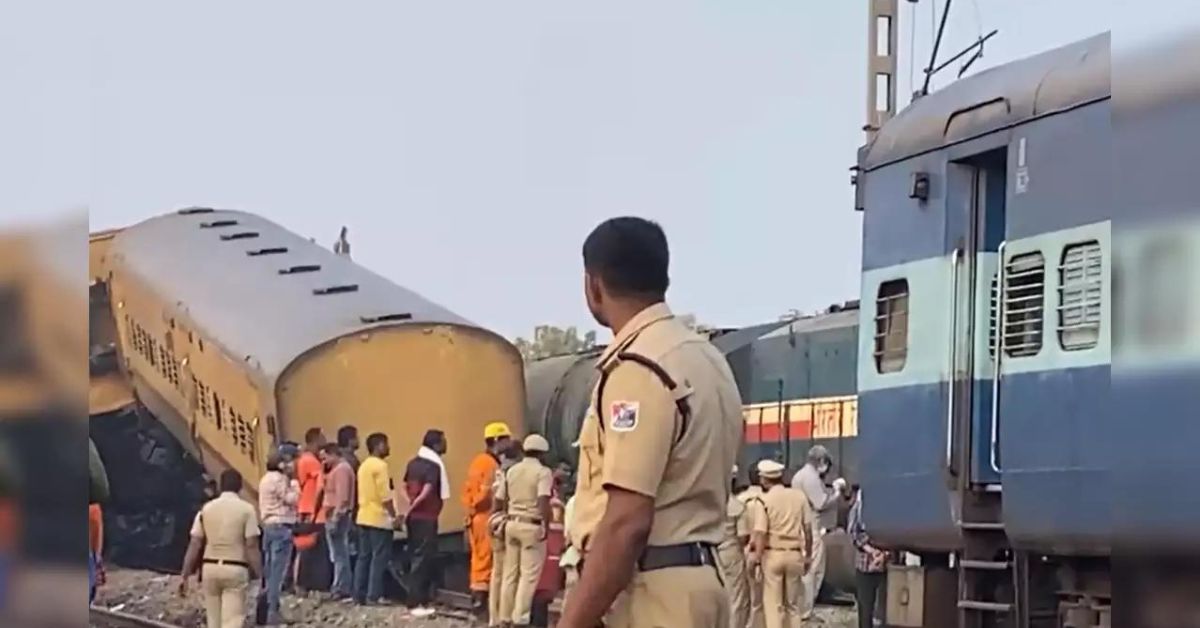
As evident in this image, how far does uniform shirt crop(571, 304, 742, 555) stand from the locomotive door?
5267mm

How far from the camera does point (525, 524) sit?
42.0 feet

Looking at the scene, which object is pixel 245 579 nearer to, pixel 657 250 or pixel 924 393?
pixel 924 393

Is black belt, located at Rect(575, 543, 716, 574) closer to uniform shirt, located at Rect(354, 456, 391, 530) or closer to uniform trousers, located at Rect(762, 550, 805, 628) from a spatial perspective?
uniform trousers, located at Rect(762, 550, 805, 628)

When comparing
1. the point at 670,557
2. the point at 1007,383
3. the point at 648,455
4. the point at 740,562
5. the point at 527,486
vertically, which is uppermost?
the point at 1007,383

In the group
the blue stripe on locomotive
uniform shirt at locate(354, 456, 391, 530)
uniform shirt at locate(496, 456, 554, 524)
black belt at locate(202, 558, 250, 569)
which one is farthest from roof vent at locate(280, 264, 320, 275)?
the blue stripe on locomotive

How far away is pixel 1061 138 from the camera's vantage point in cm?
892

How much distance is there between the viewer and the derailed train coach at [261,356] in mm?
18203

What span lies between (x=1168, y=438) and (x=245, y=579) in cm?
866

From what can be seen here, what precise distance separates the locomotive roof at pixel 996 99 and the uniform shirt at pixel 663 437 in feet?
14.9

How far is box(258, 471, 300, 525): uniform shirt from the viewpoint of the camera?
13961 millimetres

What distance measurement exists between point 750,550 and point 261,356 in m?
7.18

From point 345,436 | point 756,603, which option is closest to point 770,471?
point 756,603

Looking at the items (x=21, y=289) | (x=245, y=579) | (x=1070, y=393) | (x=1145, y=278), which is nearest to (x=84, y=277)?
(x=21, y=289)

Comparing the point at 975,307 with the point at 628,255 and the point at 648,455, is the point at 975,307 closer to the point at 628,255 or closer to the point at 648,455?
the point at 628,255
